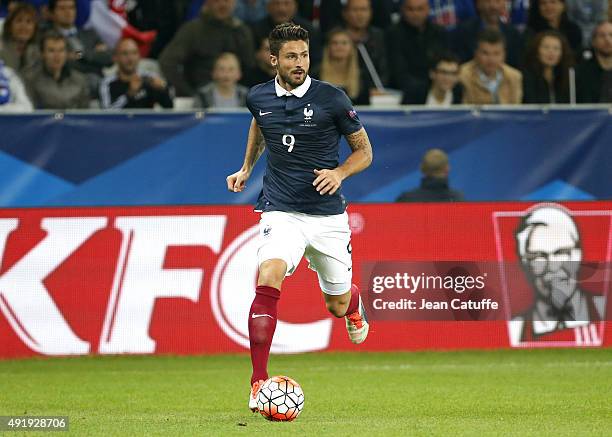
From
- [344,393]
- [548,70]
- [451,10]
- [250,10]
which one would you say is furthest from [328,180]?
[451,10]

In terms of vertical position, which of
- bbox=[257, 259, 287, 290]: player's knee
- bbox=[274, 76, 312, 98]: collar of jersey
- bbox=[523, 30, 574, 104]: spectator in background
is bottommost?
bbox=[257, 259, 287, 290]: player's knee

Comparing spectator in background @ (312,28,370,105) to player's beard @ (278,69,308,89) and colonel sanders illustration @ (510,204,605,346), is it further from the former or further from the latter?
player's beard @ (278,69,308,89)

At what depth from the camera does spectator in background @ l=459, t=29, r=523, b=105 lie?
50.5 ft

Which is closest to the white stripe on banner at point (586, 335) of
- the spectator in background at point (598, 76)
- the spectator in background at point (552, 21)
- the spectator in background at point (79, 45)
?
the spectator in background at point (598, 76)

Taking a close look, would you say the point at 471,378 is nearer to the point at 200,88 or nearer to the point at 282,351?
the point at 282,351

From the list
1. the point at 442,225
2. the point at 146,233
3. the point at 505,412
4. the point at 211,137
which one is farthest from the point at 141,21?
the point at 505,412

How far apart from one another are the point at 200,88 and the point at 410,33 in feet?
8.91

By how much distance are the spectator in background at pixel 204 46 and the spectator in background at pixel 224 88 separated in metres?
0.48

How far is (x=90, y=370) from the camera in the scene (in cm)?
1233

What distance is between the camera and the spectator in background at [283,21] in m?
15.7

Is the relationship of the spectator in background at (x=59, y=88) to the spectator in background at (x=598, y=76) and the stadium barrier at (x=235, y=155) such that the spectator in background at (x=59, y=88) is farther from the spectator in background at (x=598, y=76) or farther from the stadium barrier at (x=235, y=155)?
the spectator in background at (x=598, y=76)

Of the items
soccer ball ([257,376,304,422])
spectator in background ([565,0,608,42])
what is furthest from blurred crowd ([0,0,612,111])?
soccer ball ([257,376,304,422])

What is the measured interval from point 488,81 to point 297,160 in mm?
7148

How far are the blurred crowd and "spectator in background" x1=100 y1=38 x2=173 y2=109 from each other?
15 millimetres
